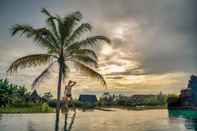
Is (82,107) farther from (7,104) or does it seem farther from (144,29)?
(144,29)

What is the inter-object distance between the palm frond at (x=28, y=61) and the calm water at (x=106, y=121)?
264 cm

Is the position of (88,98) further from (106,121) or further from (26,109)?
(26,109)

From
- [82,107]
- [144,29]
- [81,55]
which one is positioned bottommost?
[82,107]

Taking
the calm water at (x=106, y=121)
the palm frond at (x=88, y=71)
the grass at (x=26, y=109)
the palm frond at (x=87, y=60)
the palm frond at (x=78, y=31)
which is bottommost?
the calm water at (x=106, y=121)

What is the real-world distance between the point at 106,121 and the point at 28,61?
431cm

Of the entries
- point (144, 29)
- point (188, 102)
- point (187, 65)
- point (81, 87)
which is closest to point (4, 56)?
point (81, 87)

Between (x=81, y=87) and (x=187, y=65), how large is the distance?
158cm

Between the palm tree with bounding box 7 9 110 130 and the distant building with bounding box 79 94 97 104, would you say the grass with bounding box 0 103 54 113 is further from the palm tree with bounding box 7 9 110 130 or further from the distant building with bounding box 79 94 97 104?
the palm tree with bounding box 7 9 110 130

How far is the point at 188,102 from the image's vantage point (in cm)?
714

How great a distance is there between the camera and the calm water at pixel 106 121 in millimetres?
6637

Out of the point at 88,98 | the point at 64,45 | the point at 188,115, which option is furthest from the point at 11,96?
the point at 188,115

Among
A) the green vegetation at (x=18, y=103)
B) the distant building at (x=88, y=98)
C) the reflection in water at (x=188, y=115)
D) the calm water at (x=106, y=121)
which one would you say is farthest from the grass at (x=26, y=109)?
the reflection in water at (x=188, y=115)

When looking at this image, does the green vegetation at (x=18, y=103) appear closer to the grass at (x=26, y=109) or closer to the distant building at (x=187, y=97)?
the grass at (x=26, y=109)

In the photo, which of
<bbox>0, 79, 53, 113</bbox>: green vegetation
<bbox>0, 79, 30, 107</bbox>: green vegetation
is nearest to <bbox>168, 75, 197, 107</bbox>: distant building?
<bbox>0, 79, 53, 113</bbox>: green vegetation
